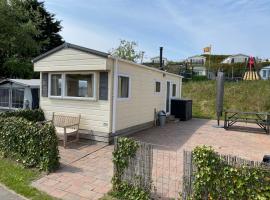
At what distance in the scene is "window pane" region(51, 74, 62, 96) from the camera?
30.3ft

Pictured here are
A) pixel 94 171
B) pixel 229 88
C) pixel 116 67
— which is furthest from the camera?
pixel 229 88

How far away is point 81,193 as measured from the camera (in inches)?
183

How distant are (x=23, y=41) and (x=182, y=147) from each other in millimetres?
13861

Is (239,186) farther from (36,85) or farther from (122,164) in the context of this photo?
(36,85)

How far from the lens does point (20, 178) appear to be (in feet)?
17.4

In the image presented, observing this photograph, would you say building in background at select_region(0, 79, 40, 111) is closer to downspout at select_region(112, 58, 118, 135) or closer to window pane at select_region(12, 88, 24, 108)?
window pane at select_region(12, 88, 24, 108)

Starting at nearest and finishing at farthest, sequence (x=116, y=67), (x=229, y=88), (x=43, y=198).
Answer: (x=43, y=198), (x=116, y=67), (x=229, y=88)

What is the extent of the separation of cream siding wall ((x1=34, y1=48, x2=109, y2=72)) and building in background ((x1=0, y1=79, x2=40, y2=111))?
2616 millimetres

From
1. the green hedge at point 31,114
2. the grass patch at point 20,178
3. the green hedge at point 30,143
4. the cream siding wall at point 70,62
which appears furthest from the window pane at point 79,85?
the grass patch at point 20,178

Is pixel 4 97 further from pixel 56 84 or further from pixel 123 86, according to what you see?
pixel 123 86

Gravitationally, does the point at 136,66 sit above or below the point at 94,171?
above

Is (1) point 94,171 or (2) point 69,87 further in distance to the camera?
(2) point 69,87

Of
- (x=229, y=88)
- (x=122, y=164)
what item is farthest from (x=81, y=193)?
(x=229, y=88)

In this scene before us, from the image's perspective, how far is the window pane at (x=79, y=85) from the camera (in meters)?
8.54
